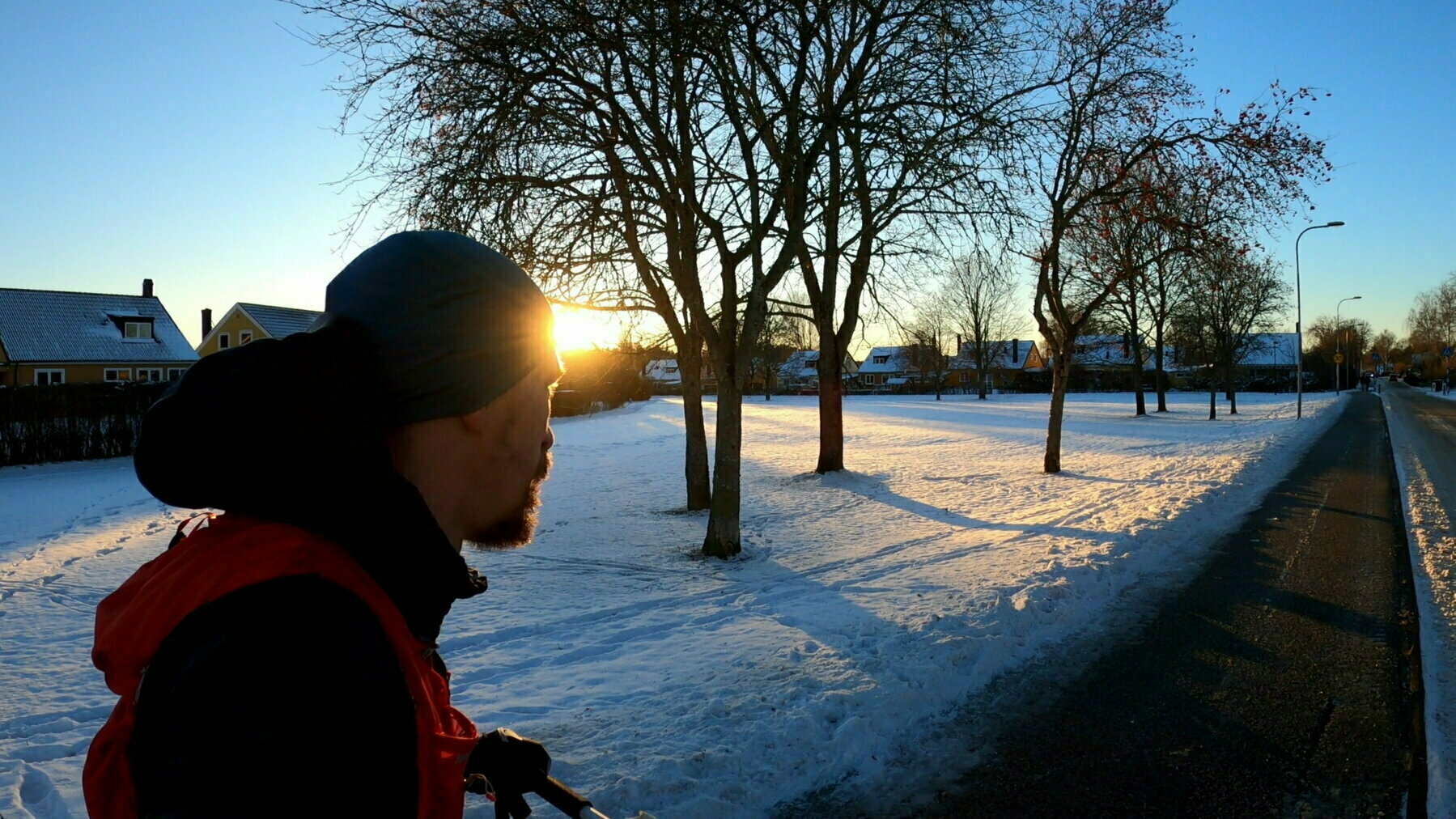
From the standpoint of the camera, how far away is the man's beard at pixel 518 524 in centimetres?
132

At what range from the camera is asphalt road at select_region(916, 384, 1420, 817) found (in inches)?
157

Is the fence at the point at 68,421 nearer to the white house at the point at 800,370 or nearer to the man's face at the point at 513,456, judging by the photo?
the man's face at the point at 513,456

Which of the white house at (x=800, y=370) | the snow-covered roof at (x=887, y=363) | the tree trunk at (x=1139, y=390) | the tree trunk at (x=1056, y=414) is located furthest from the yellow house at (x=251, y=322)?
the snow-covered roof at (x=887, y=363)

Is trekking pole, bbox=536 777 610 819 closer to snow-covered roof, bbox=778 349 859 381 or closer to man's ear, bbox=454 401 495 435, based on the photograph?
man's ear, bbox=454 401 495 435

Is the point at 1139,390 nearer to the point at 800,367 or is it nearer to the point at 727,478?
the point at 727,478

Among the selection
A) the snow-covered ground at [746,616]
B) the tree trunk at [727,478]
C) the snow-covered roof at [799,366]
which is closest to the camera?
the snow-covered ground at [746,616]

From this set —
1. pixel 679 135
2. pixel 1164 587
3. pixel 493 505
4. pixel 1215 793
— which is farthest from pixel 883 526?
pixel 493 505

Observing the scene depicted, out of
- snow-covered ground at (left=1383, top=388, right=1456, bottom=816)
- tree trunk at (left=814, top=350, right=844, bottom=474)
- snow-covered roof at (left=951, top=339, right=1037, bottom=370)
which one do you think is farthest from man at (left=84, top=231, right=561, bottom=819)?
snow-covered roof at (left=951, top=339, right=1037, bottom=370)

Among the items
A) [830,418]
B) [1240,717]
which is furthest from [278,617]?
[830,418]

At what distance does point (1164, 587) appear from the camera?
26.2 feet

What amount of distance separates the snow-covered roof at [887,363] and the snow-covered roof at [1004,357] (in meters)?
8.45

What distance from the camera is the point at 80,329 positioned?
1547 inches

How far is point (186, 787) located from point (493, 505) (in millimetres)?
544

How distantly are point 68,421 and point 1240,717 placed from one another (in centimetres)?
2582
